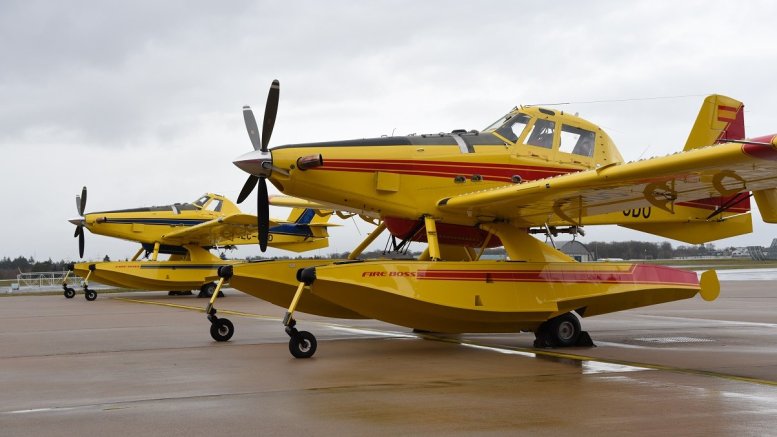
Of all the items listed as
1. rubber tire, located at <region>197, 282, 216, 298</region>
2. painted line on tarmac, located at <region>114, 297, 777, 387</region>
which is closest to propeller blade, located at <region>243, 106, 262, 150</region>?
painted line on tarmac, located at <region>114, 297, 777, 387</region>

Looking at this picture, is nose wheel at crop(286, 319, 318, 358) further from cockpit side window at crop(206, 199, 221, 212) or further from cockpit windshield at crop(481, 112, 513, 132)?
cockpit side window at crop(206, 199, 221, 212)

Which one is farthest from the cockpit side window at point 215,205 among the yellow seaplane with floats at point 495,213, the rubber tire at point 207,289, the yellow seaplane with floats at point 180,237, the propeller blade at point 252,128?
the propeller blade at point 252,128

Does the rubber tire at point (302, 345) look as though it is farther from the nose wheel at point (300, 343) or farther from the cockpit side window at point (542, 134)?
the cockpit side window at point (542, 134)

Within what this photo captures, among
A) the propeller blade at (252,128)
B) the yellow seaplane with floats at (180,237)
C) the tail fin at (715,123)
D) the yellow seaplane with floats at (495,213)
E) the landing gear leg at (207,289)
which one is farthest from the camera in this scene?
the landing gear leg at (207,289)

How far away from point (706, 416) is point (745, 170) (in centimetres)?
402

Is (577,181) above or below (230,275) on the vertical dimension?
above

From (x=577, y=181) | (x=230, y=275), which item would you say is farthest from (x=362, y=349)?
(x=577, y=181)

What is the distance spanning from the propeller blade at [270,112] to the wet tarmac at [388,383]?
2.84 metres

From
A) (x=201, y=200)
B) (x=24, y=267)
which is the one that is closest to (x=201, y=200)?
(x=201, y=200)

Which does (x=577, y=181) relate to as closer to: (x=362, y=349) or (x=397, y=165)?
(x=397, y=165)

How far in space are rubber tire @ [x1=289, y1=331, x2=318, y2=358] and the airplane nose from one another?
2.19m

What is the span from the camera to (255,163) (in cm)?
971

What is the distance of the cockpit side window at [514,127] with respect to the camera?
37.8 feet

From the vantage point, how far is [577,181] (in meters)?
9.23
